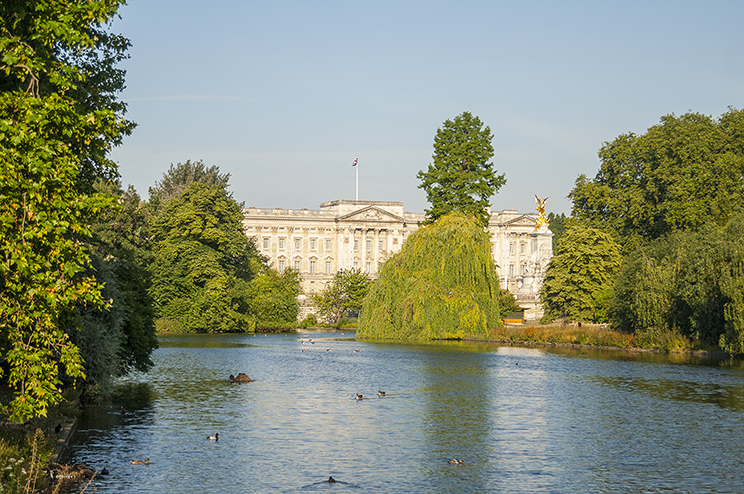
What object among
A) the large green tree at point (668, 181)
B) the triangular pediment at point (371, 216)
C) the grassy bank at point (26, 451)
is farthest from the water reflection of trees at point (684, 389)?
the triangular pediment at point (371, 216)

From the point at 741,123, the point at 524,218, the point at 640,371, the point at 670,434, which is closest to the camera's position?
the point at 670,434

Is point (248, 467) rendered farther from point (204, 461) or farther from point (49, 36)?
point (49, 36)

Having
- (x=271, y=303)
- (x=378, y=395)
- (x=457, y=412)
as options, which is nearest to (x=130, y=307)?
(x=378, y=395)

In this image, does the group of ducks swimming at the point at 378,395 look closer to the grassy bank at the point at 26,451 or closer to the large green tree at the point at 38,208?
the grassy bank at the point at 26,451

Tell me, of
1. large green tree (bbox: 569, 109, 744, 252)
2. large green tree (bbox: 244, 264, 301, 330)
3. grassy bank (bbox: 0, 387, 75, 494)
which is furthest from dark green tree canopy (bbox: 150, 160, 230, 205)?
grassy bank (bbox: 0, 387, 75, 494)

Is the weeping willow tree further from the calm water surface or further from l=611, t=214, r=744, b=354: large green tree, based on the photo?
the calm water surface

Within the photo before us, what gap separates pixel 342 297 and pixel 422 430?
2823 inches

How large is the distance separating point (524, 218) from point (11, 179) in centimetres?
13874

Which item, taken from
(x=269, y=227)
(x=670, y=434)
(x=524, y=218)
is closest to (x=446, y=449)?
(x=670, y=434)

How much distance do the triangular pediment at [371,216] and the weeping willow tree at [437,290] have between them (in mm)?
79628

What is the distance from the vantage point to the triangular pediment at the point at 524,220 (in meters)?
145

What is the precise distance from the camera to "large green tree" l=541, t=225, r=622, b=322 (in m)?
58.0

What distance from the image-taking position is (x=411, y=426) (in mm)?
20969

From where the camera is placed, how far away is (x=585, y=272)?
191 feet
